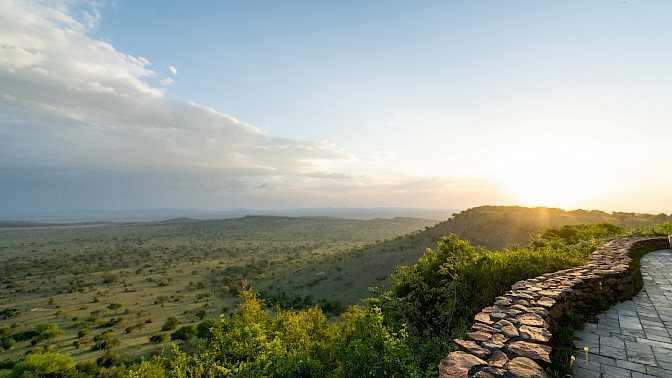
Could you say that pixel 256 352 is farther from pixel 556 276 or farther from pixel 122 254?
pixel 122 254

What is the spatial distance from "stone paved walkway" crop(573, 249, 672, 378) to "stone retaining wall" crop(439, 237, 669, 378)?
0.48m

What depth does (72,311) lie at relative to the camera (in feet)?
88.7

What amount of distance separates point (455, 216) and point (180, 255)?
165 feet

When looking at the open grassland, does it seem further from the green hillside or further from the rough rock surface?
the rough rock surface

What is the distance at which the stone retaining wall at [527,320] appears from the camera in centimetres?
422

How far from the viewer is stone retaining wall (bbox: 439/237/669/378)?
422 centimetres

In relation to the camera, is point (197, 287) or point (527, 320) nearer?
point (527, 320)

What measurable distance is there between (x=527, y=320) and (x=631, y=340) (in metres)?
2.07

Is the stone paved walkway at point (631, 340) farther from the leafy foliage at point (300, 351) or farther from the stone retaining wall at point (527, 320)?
the leafy foliage at point (300, 351)

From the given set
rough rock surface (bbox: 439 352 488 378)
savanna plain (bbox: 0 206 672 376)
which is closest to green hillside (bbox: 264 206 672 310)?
savanna plain (bbox: 0 206 672 376)

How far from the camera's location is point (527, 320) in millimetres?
5602

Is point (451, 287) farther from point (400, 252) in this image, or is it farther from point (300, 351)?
point (400, 252)

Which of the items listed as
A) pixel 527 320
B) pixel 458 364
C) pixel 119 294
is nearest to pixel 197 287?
pixel 119 294

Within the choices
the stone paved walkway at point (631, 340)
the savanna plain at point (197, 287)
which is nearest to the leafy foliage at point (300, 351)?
the savanna plain at point (197, 287)
